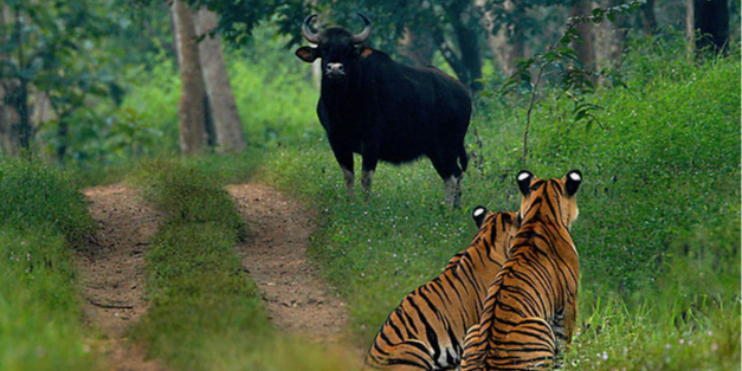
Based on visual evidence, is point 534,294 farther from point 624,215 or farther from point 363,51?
point 363,51

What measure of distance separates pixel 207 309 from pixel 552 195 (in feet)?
7.97

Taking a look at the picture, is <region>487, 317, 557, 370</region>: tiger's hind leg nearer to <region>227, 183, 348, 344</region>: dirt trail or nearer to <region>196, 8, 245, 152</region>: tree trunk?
<region>227, 183, 348, 344</region>: dirt trail

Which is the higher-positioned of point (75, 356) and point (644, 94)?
point (644, 94)

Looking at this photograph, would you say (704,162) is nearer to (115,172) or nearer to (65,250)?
(65,250)

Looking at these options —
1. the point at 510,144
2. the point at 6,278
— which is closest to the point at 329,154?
the point at 510,144

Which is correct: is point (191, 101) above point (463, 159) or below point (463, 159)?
above

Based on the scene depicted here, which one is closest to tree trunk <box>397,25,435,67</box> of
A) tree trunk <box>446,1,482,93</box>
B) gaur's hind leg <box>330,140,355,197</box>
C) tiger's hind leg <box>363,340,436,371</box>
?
tree trunk <box>446,1,482,93</box>

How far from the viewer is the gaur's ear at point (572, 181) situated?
5.84 m

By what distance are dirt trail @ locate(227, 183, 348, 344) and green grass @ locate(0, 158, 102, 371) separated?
1417mm

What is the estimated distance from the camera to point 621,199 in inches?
344

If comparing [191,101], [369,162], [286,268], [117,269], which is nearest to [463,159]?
[369,162]

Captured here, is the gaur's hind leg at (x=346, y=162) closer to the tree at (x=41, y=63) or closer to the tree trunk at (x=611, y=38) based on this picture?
the tree trunk at (x=611, y=38)

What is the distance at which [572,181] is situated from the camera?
19.3 feet

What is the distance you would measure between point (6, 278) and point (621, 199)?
5421 millimetres
